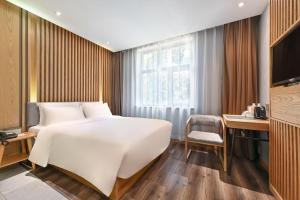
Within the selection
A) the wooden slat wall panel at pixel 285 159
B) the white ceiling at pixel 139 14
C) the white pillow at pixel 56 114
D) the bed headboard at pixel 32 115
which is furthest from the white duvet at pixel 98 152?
the white ceiling at pixel 139 14

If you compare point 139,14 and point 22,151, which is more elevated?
point 139,14

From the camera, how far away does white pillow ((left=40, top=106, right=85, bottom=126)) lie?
2.41 meters

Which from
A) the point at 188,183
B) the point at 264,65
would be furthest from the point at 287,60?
the point at 188,183

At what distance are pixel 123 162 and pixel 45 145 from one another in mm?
1396

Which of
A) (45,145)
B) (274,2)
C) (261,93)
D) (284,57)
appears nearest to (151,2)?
(274,2)

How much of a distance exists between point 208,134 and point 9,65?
3.62 m

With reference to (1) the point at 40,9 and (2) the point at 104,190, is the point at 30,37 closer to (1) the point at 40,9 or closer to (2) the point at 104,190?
(1) the point at 40,9

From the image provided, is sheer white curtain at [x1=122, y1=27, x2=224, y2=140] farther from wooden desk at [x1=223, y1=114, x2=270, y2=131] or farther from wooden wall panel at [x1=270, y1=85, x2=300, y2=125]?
wooden wall panel at [x1=270, y1=85, x2=300, y2=125]

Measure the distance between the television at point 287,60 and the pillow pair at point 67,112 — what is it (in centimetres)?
324

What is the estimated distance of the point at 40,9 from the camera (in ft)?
7.75

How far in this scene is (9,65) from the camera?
2289mm

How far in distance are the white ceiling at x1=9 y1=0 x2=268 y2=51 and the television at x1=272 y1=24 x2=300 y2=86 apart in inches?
48.0

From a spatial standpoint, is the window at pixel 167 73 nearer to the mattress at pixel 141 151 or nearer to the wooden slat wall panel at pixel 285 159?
the mattress at pixel 141 151

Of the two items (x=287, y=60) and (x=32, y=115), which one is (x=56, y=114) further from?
(x=287, y=60)
